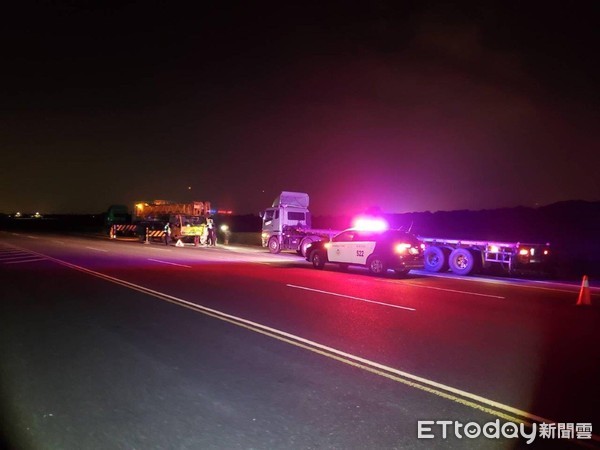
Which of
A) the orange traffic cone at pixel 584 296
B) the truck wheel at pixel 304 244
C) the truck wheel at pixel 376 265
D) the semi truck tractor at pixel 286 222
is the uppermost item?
the semi truck tractor at pixel 286 222

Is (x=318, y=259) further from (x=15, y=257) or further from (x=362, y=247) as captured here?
(x=15, y=257)

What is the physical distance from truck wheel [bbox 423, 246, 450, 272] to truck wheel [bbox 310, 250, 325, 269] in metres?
4.74

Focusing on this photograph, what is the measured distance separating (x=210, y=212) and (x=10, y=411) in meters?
31.3

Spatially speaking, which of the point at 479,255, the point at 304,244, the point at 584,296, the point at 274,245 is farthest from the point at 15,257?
the point at 584,296

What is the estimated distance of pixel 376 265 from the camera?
16984mm

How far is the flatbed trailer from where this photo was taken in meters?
18.7

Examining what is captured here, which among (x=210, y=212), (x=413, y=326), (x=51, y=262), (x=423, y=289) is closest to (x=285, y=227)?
(x=210, y=212)

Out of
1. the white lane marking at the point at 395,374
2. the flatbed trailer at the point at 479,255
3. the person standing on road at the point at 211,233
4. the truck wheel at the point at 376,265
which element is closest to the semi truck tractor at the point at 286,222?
the person standing on road at the point at 211,233

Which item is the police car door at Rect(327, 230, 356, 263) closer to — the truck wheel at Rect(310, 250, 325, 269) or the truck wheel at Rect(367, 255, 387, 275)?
the truck wheel at Rect(310, 250, 325, 269)

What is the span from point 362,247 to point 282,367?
456 inches

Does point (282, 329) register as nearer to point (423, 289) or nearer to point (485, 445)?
point (485, 445)

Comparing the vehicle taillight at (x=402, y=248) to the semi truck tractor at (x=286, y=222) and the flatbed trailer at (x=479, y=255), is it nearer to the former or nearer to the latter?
the flatbed trailer at (x=479, y=255)

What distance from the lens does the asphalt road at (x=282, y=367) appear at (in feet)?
14.4

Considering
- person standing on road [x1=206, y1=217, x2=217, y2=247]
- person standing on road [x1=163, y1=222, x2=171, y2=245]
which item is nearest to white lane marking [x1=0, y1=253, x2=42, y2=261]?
A: person standing on road [x1=163, y1=222, x2=171, y2=245]
